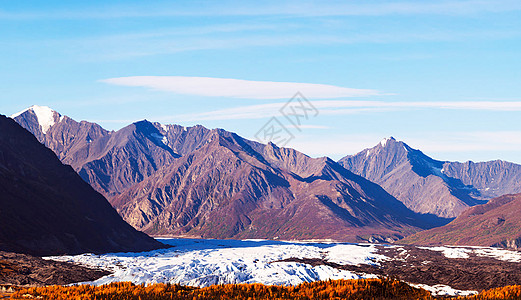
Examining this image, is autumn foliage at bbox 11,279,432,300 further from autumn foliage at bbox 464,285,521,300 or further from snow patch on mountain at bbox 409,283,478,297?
snow patch on mountain at bbox 409,283,478,297

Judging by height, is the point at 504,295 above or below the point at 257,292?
below

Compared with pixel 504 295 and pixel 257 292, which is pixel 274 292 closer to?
pixel 257 292

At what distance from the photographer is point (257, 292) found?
218ft

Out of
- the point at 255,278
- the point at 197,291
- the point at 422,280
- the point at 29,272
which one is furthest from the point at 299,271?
the point at 197,291

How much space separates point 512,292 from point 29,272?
420 feet

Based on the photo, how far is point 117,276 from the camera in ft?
545

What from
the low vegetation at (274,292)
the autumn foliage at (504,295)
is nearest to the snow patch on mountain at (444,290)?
the autumn foliage at (504,295)

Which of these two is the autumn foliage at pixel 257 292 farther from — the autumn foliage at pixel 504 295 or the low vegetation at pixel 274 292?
the autumn foliage at pixel 504 295

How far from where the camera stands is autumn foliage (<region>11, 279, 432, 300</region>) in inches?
2408

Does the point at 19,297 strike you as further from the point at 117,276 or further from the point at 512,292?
the point at 117,276

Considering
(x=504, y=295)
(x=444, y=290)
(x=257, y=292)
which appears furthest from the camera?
(x=444, y=290)

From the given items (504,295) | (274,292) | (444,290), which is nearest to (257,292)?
(274,292)

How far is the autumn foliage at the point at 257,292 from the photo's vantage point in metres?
61.2

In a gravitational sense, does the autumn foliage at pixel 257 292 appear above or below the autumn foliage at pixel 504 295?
above
